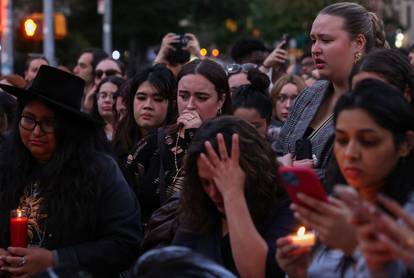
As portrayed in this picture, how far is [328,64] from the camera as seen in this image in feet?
20.1

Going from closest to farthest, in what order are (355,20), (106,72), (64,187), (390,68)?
→ (390,68), (64,187), (355,20), (106,72)

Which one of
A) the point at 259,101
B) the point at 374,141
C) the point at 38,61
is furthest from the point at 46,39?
the point at 374,141

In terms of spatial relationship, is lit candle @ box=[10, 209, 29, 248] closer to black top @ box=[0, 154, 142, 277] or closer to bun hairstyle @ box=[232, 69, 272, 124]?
black top @ box=[0, 154, 142, 277]

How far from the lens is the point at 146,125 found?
805 centimetres

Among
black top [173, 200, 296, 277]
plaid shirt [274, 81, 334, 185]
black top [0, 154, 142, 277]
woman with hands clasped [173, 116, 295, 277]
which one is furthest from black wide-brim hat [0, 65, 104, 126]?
plaid shirt [274, 81, 334, 185]

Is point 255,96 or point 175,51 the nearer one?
point 255,96

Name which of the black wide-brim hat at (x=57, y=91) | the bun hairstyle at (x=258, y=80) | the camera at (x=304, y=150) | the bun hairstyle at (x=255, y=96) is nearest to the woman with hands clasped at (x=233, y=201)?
the camera at (x=304, y=150)

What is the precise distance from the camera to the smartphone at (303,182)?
3.66 metres

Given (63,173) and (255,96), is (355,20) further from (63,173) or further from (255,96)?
(255,96)

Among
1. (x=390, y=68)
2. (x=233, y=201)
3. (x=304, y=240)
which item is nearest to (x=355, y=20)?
(x=390, y=68)

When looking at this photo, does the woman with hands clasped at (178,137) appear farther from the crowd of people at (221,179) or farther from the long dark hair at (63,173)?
the long dark hair at (63,173)

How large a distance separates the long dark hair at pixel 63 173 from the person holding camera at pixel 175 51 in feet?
14.3

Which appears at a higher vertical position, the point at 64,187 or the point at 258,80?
the point at 258,80

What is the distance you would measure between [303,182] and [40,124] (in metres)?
2.30
